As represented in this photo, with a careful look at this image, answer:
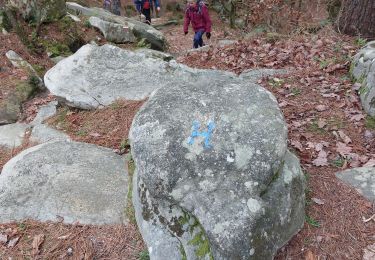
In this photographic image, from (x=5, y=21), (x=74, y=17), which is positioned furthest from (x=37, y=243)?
(x=74, y=17)

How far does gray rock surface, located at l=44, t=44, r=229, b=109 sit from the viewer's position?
528 centimetres

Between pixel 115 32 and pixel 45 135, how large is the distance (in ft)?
17.2

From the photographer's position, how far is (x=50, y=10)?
889 centimetres

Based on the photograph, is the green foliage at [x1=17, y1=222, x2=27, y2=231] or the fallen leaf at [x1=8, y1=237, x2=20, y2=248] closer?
the fallen leaf at [x1=8, y1=237, x2=20, y2=248]

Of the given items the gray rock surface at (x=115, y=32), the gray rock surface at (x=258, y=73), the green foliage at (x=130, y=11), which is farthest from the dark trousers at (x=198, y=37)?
the green foliage at (x=130, y=11)

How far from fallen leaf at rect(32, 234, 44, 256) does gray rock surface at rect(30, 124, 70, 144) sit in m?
1.68

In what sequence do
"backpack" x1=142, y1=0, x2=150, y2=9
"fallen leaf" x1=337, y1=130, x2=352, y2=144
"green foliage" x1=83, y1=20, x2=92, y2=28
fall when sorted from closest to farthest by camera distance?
"fallen leaf" x1=337, y1=130, x2=352, y2=144 < "green foliage" x1=83, y1=20, x2=92, y2=28 < "backpack" x1=142, y1=0, x2=150, y2=9

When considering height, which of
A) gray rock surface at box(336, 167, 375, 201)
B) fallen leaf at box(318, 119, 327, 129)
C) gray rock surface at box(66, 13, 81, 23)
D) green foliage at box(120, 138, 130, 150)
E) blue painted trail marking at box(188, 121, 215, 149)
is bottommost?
green foliage at box(120, 138, 130, 150)

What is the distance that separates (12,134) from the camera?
17.4 ft

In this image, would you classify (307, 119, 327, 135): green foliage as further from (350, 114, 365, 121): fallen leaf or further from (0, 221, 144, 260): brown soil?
(0, 221, 144, 260): brown soil

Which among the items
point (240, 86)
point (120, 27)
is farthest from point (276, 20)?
point (240, 86)

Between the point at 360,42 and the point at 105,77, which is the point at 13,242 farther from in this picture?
the point at 360,42

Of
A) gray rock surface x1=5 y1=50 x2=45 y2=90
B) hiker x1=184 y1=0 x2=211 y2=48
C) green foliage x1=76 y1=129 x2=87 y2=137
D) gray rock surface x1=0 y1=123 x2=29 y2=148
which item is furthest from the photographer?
hiker x1=184 y1=0 x2=211 y2=48

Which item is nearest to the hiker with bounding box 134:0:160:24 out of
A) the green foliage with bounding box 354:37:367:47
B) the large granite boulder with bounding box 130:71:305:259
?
the green foliage with bounding box 354:37:367:47
